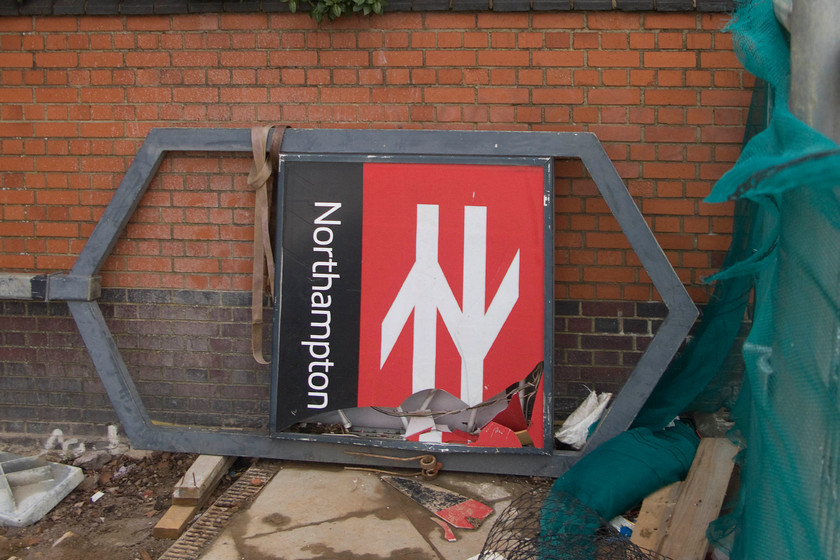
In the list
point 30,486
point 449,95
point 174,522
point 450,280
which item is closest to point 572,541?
point 450,280

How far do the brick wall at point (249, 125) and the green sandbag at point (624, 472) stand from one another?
643mm

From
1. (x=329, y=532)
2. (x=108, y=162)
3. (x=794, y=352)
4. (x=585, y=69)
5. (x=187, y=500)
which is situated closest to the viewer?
(x=794, y=352)

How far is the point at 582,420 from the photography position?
3.55m

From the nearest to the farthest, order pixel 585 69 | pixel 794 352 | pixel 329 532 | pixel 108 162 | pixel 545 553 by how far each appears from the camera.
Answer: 1. pixel 794 352
2. pixel 545 553
3. pixel 329 532
4. pixel 585 69
5. pixel 108 162

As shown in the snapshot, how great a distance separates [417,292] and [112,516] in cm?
181

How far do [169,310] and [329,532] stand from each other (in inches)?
61.5

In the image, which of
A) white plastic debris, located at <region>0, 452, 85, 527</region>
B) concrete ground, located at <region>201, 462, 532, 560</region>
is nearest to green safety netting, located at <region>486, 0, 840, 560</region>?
concrete ground, located at <region>201, 462, 532, 560</region>

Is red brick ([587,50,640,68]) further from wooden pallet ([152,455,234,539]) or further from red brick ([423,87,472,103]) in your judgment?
wooden pallet ([152,455,234,539])

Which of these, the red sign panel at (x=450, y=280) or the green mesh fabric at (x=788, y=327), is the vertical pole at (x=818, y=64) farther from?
the red sign panel at (x=450, y=280)

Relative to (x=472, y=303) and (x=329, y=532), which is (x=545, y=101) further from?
(x=329, y=532)

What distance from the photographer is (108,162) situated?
386cm

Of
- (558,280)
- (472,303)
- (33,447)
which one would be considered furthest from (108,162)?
(558,280)

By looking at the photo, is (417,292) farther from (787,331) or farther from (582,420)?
(787,331)

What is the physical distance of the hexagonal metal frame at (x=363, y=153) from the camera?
328 centimetres
